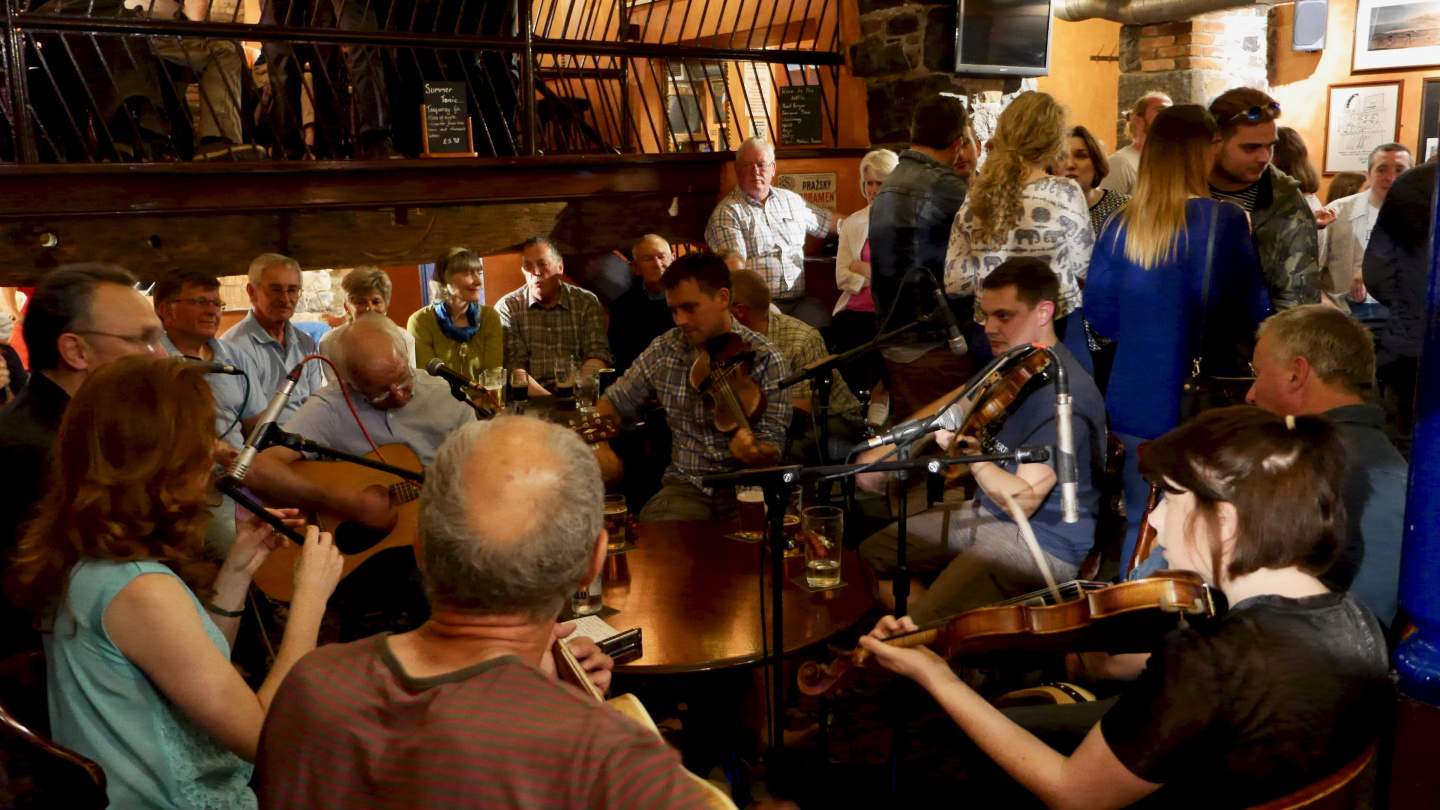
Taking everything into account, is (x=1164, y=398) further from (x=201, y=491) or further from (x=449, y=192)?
(x=449, y=192)

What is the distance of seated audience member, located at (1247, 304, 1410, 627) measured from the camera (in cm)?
216

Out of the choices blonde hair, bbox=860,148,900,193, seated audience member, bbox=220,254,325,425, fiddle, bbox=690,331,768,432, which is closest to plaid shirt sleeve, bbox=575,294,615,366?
seated audience member, bbox=220,254,325,425

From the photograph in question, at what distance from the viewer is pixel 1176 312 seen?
320cm

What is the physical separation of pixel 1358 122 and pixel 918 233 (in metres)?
5.60

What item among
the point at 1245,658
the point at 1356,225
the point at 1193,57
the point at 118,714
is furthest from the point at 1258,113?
the point at 1193,57

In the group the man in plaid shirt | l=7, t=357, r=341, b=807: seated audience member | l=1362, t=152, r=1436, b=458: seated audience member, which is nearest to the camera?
l=7, t=357, r=341, b=807: seated audience member

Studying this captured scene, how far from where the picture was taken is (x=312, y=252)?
200 inches

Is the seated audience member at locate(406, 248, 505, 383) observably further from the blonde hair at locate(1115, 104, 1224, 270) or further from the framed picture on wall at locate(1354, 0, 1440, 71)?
the framed picture on wall at locate(1354, 0, 1440, 71)

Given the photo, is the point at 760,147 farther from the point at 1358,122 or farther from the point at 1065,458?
the point at 1358,122

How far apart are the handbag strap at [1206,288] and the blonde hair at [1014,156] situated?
0.57 meters

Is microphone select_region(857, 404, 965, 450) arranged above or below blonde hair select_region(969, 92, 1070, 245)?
below

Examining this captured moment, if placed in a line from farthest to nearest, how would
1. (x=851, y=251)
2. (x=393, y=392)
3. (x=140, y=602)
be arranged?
(x=851, y=251) → (x=393, y=392) → (x=140, y=602)

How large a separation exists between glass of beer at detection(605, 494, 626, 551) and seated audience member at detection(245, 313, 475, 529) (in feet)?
2.13

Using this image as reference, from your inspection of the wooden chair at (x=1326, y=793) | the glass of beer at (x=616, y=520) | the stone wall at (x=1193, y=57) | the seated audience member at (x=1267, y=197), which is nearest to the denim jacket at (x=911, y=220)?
the seated audience member at (x=1267, y=197)
